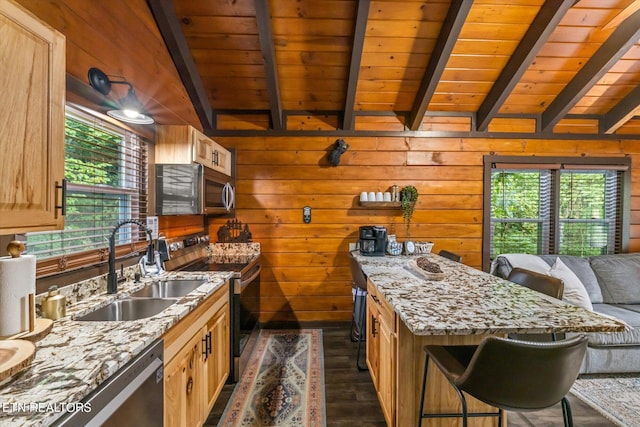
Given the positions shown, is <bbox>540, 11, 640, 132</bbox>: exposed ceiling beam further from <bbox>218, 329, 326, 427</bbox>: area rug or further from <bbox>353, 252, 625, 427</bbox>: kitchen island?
<bbox>218, 329, 326, 427</bbox>: area rug

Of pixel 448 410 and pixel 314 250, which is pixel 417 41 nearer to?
pixel 314 250

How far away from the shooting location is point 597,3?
2.36 metres

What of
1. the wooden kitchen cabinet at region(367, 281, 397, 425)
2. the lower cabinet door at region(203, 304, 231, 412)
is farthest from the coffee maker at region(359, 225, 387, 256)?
the lower cabinet door at region(203, 304, 231, 412)

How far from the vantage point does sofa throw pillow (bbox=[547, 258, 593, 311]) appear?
2545 mm

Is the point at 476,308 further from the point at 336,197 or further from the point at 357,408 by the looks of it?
the point at 336,197

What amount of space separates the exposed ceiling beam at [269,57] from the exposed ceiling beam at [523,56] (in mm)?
2184

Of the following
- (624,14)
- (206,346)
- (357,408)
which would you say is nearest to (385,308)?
(357,408)

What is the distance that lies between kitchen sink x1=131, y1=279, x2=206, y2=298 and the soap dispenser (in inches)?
24.1

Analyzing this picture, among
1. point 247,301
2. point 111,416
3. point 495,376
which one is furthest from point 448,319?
point 247,301

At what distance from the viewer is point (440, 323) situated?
48.8 inches

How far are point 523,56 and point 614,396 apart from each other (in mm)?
2825

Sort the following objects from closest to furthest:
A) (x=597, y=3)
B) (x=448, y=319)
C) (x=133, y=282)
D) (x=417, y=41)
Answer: (x=448, y=319), (x=133, y=282), (x=597, y=3), (x=417, y=41)

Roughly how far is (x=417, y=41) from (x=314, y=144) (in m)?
1.46

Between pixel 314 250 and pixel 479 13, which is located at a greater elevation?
pixel 479 13
